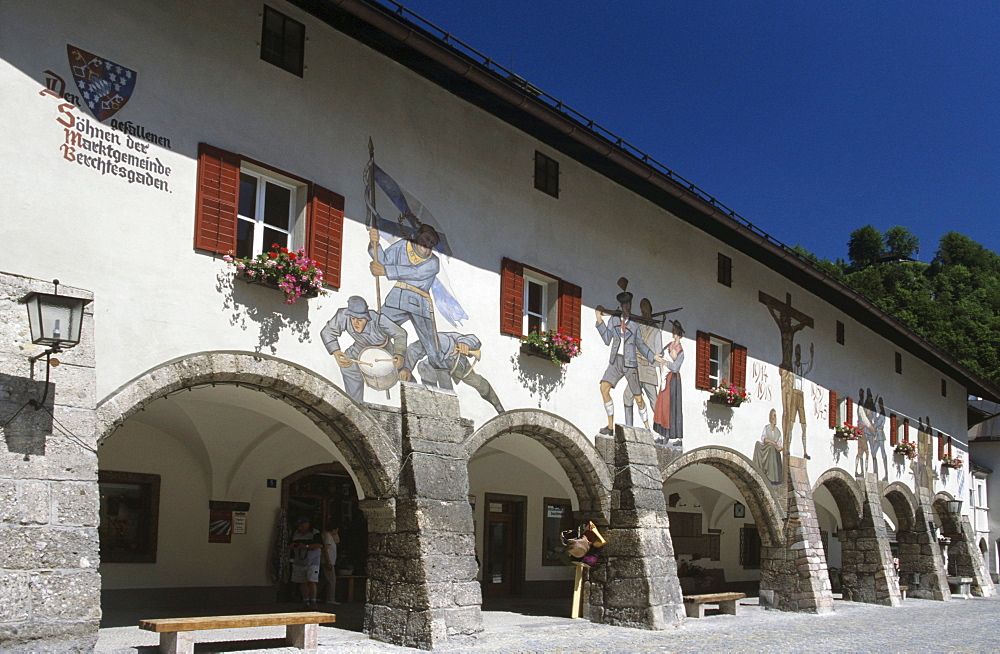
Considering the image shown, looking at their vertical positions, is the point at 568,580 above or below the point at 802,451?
below

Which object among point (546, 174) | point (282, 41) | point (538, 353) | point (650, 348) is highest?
point (282, 41)

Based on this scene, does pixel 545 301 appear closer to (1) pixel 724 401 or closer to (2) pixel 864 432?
(1) pixel 724 401

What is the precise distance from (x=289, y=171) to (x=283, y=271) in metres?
1.20

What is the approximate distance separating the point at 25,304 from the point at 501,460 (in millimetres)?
10125

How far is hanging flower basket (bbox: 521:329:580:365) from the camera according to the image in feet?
41.0

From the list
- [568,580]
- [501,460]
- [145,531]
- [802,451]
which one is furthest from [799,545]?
[145,531]

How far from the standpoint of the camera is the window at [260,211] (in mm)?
9086

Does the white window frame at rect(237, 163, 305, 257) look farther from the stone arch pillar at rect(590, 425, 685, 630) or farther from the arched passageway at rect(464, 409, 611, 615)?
the stone arch pillar at rect(590, 425, 685, 630)

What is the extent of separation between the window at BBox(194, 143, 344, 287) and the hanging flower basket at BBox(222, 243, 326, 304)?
0.21 m

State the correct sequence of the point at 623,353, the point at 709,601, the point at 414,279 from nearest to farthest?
the point at 414,279 → the point at 623,353 → the point at 709,601

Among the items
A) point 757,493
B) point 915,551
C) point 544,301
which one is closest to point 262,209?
point 544,301

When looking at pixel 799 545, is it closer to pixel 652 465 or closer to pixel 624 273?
pixel 652 465

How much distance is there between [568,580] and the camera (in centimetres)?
1838

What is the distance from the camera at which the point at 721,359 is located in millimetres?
17172
